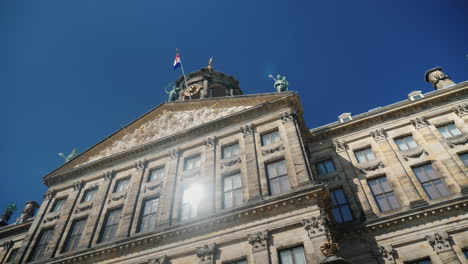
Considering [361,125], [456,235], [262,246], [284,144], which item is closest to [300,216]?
[262,246]

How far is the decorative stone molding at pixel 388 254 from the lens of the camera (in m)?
17.2

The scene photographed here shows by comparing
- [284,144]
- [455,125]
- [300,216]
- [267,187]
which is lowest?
[300,216]

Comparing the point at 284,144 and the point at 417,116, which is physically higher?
the point at 417,116

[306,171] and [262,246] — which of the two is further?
[306,171]

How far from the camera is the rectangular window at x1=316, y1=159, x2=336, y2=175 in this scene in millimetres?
23656

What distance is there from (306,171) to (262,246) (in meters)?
5.26

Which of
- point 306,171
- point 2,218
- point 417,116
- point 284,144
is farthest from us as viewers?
point 2,218

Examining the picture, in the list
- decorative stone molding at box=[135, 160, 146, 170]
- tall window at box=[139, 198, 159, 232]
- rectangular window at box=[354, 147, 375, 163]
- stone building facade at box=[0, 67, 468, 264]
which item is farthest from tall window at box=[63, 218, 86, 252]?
rectangular window at box=[354, 147, 375, 163]

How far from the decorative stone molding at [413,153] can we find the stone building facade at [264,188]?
7cm

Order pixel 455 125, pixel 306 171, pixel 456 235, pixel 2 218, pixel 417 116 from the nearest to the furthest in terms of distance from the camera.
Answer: pixel 456 235 < pixel 306 171 < pixel 455 125 < pixel 417 116 < pixel 2 218

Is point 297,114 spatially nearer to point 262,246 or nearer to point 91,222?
point 262,246

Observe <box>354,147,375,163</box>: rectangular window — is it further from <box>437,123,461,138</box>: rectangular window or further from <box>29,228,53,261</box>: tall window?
<box>29,228,53,261</box>: tall window

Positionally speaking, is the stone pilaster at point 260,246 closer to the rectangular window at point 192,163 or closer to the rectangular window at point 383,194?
Result: the rectangular window at point 192,163

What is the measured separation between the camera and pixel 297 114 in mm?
23766
